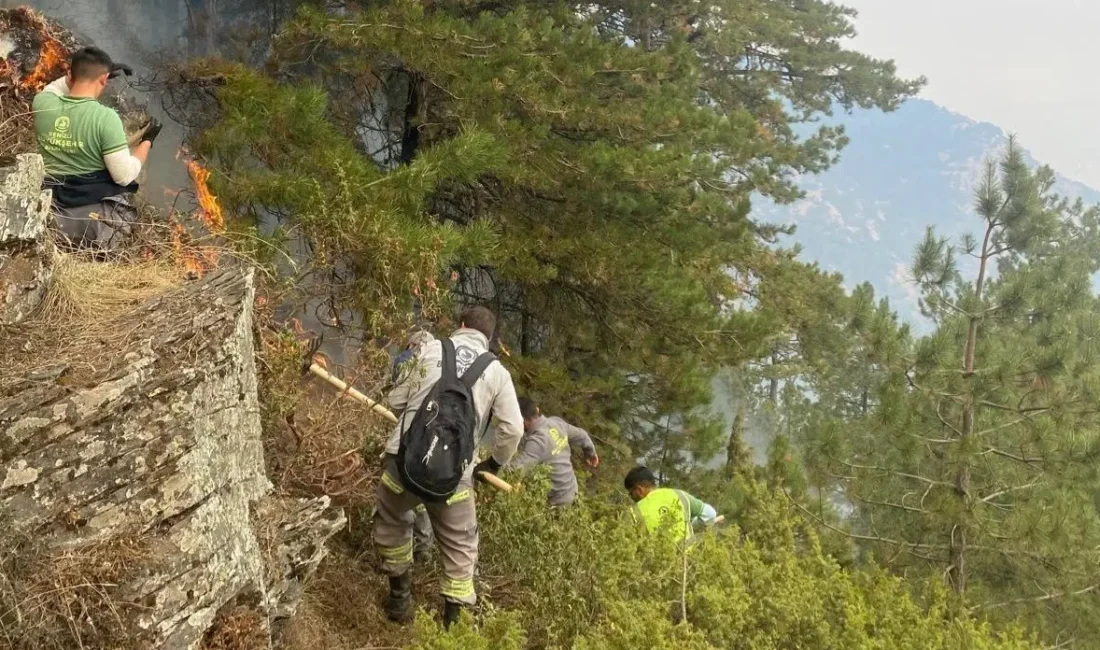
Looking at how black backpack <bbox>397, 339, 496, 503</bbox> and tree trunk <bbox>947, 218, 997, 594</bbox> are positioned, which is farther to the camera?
tree trunk <bbox>947, 218, 997, 594</bbox>

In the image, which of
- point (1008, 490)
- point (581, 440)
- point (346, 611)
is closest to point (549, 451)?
point (581, 440)

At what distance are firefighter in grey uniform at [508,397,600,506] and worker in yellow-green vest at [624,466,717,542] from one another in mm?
557

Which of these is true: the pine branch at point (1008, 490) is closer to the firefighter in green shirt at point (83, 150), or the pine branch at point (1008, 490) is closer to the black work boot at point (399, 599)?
the black work boot at point (399, 599)

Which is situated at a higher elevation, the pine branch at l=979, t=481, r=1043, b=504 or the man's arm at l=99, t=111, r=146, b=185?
the man's arm at l=99, t=111, r=146, b=185

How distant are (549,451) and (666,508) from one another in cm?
108

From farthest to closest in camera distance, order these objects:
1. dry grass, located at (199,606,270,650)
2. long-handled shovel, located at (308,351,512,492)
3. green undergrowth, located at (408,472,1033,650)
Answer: long-handled shovel, located at (308,351,512,492)
green undergrowth, located at (408,472,1033,650)
dry grass, located at (199,606,270,650)

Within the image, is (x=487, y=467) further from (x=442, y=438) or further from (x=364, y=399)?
(x=442, y=438)

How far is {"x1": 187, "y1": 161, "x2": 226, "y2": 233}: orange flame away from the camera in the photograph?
547 centimetres

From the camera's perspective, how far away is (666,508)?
523cm

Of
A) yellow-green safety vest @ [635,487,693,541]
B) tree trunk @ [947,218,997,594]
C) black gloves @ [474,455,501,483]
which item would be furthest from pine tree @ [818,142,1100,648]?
black gloves @ [474,455,501,483]

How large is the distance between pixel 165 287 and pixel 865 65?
15.7 m

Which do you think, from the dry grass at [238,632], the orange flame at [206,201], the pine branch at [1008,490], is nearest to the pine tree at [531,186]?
the orange flame at [206,201]

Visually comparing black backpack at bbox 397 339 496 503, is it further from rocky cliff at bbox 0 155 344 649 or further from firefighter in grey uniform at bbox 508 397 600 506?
firefighter in grey uniform at bbox 508 397 600 506

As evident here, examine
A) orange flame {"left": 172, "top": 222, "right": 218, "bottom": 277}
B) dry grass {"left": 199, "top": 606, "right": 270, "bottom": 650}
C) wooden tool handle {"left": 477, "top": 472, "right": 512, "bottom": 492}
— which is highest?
orange flame {"left": 172, "top": 222, "right": 218, "bottom": 277}
